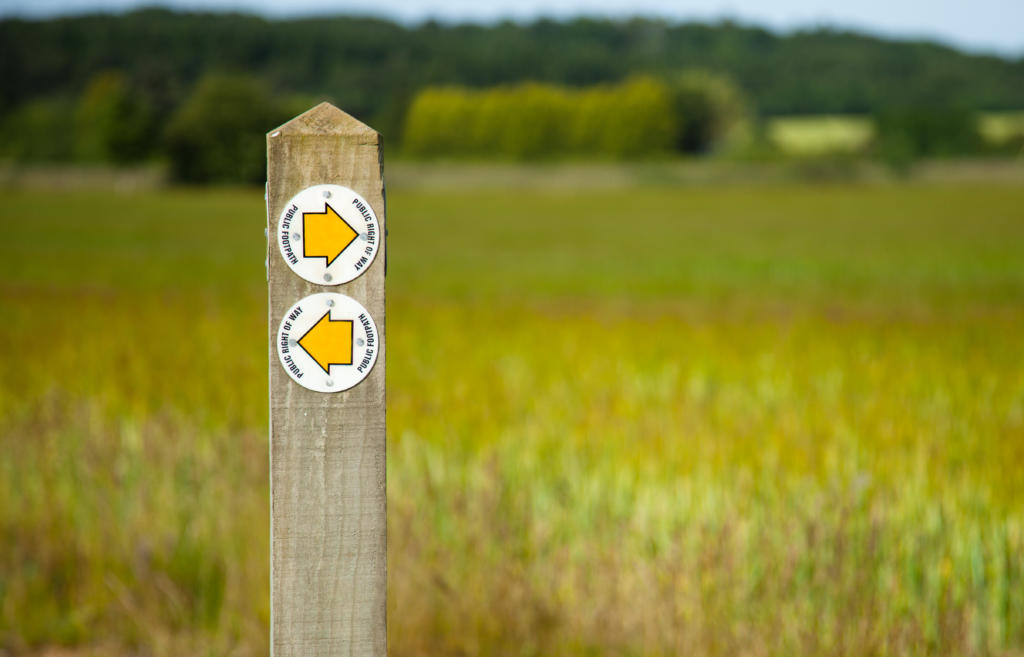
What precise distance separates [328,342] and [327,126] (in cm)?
37

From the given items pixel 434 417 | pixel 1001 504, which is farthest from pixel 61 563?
pixel 1001 504

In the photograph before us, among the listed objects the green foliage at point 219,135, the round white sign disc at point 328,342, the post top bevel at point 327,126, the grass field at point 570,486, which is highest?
the green foliage at point 219,135

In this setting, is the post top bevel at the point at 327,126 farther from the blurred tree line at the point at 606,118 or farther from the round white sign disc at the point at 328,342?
the blurred tree line at the point at 606,118

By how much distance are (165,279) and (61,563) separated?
1288 centimetres

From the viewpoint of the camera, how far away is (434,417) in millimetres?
5285

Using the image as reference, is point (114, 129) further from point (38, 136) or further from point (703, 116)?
point (703, 116)

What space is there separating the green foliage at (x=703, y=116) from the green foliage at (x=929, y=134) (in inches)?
642

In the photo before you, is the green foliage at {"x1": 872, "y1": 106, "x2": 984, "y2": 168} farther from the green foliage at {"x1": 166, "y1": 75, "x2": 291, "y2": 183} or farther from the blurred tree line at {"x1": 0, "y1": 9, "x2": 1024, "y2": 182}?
the green foliage at {"x1": 166, "y1": 75, "x2": 291, "y2": 183}

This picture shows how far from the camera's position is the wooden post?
1646mm

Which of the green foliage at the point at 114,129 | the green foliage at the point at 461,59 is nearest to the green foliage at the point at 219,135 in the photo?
the green foliage at the point at 114,129

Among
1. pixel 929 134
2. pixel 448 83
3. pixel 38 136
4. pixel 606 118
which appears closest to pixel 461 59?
pixel 448 83

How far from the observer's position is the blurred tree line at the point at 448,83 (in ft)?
225

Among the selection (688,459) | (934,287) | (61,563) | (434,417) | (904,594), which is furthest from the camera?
(934,287)

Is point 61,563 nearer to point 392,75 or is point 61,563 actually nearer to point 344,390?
point 344,390
